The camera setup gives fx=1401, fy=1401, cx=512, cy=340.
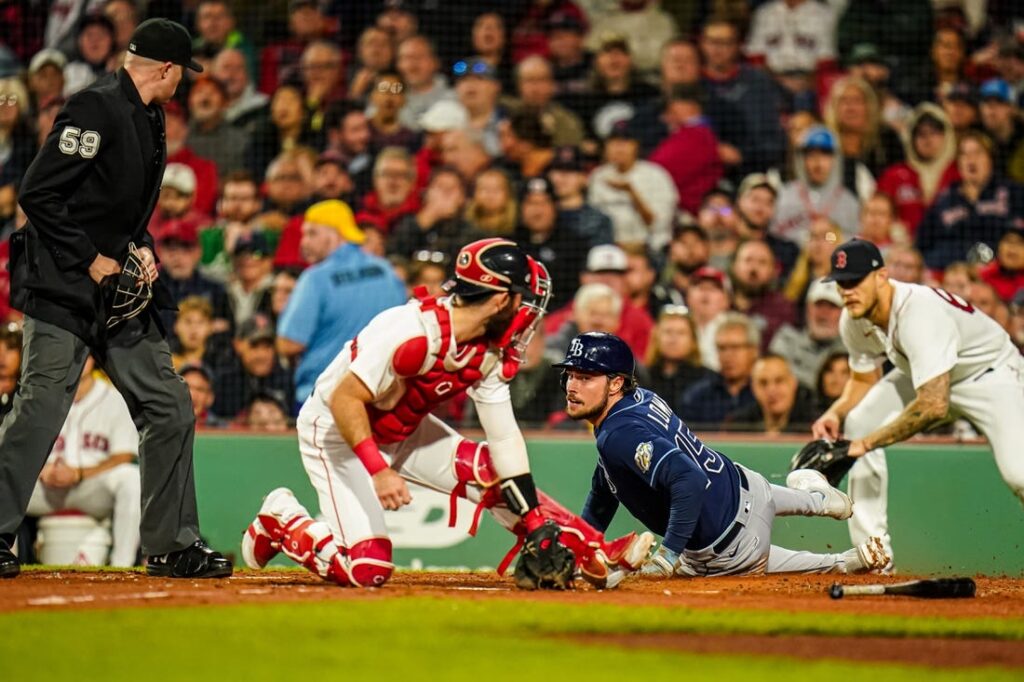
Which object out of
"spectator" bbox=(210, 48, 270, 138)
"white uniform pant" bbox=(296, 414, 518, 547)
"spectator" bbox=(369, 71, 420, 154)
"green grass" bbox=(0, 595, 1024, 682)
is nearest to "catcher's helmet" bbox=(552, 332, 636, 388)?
"white uniform pant" bbox=(296, 414, 518, 547)

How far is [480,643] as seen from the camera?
4.36m

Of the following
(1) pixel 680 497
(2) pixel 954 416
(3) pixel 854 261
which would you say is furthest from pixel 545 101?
(1) pixel 680 497

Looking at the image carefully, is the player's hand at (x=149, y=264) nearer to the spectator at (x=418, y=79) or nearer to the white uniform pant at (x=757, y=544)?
the white uniform pant at (x=757, y=544)

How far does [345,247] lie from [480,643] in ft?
17.0

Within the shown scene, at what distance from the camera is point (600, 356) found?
630 cm

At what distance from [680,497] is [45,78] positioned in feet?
28.1

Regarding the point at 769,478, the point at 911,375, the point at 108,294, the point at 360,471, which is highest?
the point at 108,294

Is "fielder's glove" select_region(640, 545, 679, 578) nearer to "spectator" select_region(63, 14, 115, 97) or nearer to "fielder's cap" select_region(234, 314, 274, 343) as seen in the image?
"fielder's cap" select_region(234, 314, 274, 343)

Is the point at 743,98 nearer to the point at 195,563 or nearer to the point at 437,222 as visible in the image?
the point at 437,222

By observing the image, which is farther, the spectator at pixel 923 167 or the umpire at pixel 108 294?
the spectator at pixel 923 167

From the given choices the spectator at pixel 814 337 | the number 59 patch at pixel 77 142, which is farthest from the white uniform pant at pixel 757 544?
the number 59 patch at pixel 77 142

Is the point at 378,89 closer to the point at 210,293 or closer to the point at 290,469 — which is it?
the point at 210,293

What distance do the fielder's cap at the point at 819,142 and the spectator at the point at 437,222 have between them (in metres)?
2.64

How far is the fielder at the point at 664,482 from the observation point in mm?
6148
